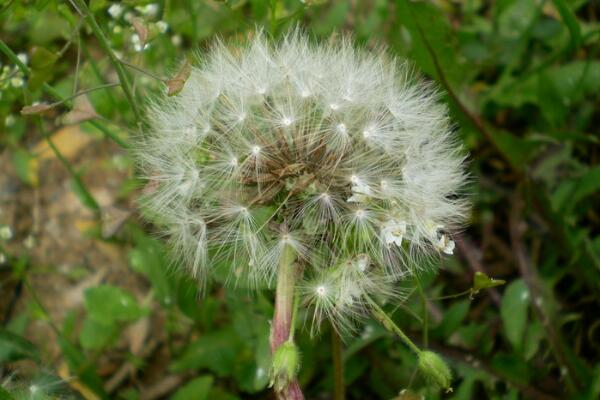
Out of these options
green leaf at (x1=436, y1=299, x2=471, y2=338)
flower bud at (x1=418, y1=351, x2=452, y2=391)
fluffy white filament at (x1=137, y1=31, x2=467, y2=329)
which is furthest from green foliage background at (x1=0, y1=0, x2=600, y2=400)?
flower bud at (x1=418, y1=351, x2=452, y2=391)

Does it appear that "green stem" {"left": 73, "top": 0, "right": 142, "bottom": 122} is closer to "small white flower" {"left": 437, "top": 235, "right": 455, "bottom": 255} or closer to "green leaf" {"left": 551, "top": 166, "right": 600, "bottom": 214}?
"small white flower" {"left": 437, "top": 235, "right": 455, "bottom": 255}

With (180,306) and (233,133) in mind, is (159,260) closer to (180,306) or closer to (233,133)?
(180,306)

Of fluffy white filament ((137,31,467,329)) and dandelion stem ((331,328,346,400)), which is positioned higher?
fluffy white filament ((137,31,467,329))

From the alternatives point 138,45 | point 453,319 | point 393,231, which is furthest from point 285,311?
point 138,45

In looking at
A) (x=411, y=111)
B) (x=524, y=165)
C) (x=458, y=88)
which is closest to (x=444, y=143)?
(x=411, y=111)

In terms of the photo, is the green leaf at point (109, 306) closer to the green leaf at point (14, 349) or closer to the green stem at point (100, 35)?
the green leaf at point (14, 349)

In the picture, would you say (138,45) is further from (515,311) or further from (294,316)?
(515,311)
